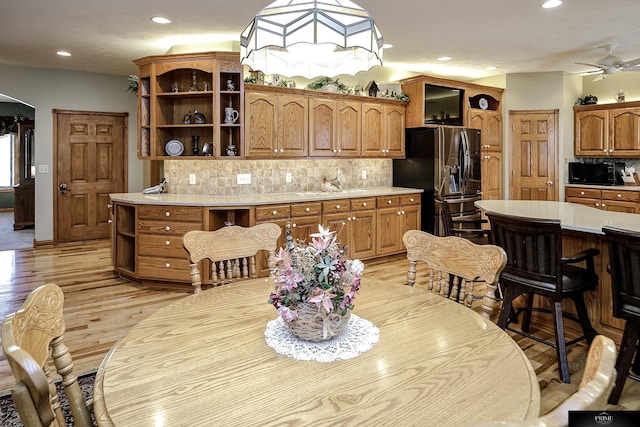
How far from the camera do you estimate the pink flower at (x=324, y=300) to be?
47.1 inches

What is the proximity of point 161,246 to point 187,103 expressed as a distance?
173cm

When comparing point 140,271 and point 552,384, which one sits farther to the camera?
point 140,271

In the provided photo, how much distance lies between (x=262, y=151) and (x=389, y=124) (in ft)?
6.78

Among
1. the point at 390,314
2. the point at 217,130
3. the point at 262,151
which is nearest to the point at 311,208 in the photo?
the point at 262,151

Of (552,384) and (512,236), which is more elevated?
(512,236)

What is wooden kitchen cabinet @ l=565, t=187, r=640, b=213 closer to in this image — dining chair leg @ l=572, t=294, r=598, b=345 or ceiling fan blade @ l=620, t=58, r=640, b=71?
ceiling fan blade @ l=620, t=58, r=640, b=71

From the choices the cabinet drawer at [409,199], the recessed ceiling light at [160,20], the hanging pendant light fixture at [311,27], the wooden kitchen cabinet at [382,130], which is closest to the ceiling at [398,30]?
the recessed ceiling light at [160,20]

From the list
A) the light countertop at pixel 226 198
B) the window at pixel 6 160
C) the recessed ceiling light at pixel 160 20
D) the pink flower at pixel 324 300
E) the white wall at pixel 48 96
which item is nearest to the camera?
the pink flower at pixel 324 300

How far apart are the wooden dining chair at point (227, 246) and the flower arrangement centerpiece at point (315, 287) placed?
76 centimetres

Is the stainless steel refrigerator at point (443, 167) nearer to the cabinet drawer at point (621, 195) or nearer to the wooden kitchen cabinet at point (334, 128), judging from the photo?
the wooden kitchen cabinet at point (334, 128)

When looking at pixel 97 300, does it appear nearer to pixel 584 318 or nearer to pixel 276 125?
pixel 276 125

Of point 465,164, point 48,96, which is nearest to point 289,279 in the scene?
point 465,164

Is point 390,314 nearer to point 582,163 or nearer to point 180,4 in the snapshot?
point 180,4

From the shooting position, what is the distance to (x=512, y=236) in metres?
2.65
